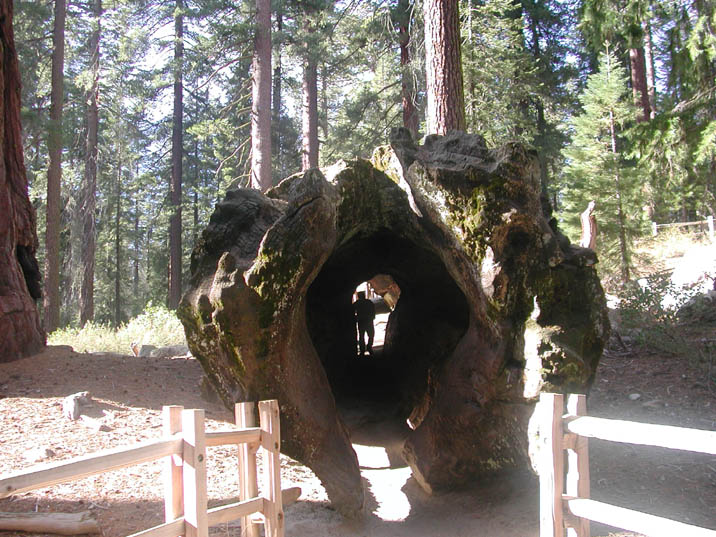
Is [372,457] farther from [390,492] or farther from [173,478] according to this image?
[173,478]

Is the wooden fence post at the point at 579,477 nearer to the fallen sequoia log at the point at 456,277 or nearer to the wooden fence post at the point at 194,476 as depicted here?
the fallen sequoia log at the point at 456,277

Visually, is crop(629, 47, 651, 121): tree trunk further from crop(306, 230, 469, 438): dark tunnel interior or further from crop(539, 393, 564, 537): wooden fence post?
crop(539, 393, 564, 537): wooden fence post

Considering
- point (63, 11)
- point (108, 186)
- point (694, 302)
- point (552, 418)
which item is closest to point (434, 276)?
point (552, 418)

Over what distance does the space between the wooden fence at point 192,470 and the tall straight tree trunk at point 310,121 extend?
14.6 m

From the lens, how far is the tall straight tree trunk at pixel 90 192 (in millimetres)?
19938

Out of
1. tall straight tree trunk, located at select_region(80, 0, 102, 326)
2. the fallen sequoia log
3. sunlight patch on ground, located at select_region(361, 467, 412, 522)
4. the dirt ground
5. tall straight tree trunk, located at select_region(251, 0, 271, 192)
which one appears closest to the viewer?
the fallen sequoia log

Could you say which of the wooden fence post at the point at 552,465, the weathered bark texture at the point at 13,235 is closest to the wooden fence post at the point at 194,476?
the wooden fence post at the point at 552,465

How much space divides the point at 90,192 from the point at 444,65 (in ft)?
56.1

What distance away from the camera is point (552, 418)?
3707mm

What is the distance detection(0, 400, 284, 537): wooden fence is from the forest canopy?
6593mm

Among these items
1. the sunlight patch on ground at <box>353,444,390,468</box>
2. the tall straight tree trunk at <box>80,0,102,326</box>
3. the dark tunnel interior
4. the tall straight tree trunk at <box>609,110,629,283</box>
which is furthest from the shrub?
the tall straight tree trunk at <box>609,110,629,283</box>

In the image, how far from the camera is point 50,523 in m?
3.77

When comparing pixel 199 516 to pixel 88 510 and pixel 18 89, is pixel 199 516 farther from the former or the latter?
pixel 18 89

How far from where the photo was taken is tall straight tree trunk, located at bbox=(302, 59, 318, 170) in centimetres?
1839
